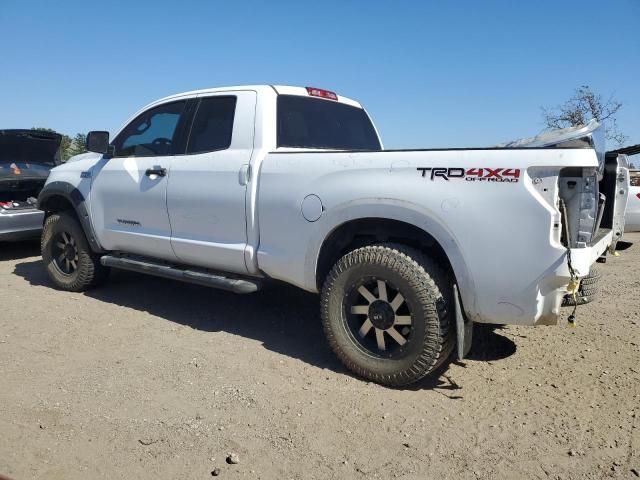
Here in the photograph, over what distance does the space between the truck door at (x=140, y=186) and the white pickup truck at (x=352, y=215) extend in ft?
0.06

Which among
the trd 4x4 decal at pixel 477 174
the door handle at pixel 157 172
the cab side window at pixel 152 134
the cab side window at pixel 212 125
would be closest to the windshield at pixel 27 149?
the cab side window at pixel 152 134

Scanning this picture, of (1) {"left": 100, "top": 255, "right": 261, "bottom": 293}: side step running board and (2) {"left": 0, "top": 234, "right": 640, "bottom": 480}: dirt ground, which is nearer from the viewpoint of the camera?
(2) {"left": 0, "top": 234, "right": 640, "bottom": 480}: dirt ground

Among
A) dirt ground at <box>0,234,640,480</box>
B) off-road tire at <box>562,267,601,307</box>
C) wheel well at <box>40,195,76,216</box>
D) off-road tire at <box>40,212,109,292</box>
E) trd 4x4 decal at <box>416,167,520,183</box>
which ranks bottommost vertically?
dirt ground at <box>0,234,640,480</box>

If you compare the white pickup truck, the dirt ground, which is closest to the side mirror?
the white pickup truck

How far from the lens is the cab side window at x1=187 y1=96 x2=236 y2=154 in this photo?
4324 mm

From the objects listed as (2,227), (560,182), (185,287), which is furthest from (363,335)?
(2,227)

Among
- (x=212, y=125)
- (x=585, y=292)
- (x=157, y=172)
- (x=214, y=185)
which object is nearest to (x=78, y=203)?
(x=157, y=172)

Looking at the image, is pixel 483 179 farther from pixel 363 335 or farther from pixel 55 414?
pixel 55 414

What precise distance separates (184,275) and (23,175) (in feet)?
16.0

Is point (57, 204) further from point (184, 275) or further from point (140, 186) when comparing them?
point (184, 275)

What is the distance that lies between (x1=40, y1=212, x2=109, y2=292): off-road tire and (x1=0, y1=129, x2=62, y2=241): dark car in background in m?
1.62

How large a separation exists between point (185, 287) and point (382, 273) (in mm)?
3277

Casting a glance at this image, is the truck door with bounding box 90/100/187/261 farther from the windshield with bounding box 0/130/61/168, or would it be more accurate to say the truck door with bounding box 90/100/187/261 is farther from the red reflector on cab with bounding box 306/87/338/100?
the windshield with bounding box 0/130/61/168

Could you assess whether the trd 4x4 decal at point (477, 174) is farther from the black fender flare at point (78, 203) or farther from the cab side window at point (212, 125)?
the black fender flare at point (78, 203)
